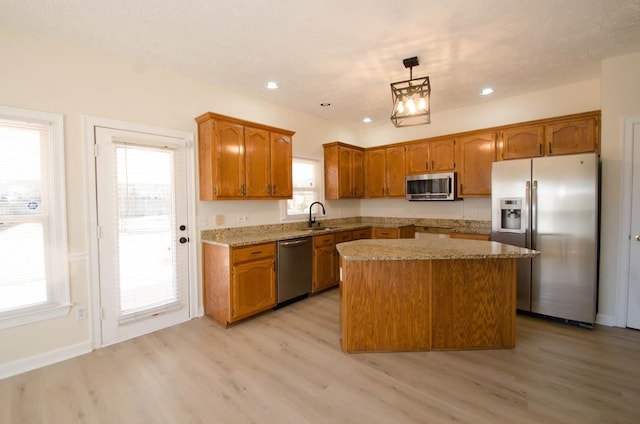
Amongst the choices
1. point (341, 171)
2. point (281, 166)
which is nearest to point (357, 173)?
point (341, 171)

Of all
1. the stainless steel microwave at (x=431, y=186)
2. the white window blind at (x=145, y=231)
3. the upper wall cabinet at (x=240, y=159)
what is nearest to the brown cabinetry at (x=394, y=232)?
the stainless steel microwave at (x=431, y=186)

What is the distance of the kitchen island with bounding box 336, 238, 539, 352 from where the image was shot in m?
2.54

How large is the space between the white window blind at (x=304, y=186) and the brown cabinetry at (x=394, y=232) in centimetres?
114

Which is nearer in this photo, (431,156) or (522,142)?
(522,142)

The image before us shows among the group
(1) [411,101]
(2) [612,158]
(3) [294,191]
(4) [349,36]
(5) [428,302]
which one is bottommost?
(5) [428,302]

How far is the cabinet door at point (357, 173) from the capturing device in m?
5.21

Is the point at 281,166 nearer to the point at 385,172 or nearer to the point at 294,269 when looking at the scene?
the point at 294,269

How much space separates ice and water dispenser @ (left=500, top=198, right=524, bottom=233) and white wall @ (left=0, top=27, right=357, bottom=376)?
379 centimetres

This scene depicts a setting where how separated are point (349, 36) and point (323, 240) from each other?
257 centimetres

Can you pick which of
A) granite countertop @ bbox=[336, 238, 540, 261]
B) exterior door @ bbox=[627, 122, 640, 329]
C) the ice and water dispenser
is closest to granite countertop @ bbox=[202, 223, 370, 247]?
granite countertop @ bbox=[336, 238, 540, 261]

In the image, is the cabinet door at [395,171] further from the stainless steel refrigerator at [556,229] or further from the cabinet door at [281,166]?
the cabinet door at [281,166]

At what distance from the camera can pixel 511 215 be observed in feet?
11.2

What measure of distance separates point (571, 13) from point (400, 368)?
3.09 m

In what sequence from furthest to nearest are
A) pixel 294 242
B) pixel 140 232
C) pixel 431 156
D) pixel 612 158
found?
pixel 431 156 < pixel 294 242 < pixel 612 158 < pixel 140 232
